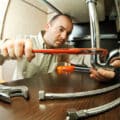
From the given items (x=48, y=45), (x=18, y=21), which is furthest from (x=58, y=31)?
(x=18, y=21)

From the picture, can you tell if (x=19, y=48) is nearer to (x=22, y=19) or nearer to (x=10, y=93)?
(x=10, y=93)

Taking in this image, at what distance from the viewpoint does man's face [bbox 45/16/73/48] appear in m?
1.30

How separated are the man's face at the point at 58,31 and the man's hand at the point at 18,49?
2.89ft

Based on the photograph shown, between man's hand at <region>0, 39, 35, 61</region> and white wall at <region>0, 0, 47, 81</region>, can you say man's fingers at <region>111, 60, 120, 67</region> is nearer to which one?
man's hand at <region>0, 39, 35, 61</region>

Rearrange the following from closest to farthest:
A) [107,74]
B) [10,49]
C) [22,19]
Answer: [10,49]
[107,74]
[22,19]

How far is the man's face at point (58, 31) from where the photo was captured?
1.30m

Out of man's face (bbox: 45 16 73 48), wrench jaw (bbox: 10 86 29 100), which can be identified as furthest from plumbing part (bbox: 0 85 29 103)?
man's face (bbox: 45 16 73 48)

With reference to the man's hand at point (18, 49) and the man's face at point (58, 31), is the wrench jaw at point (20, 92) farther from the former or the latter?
the man's face at point (58, 31)

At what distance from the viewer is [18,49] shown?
407mm

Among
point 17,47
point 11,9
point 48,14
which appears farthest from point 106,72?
point 48,14

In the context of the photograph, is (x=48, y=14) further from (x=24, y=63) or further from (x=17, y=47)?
(x=17, y=47)

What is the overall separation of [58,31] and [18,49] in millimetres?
966

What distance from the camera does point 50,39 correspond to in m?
1.39

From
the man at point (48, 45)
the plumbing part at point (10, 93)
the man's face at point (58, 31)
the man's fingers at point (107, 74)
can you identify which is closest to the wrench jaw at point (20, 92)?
the plumbing part at point (10, 93)
